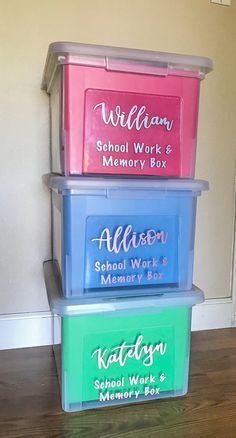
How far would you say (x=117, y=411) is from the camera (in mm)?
954

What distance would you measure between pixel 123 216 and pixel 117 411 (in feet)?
1.67

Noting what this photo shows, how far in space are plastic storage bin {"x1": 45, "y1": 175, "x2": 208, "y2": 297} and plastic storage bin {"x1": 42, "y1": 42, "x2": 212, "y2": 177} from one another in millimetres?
51

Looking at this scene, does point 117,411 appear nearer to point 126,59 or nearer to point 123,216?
point 123,216

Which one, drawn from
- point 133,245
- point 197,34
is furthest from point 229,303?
point 197,34

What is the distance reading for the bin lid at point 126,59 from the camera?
0.83 meters

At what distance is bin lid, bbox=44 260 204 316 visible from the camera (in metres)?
0.89

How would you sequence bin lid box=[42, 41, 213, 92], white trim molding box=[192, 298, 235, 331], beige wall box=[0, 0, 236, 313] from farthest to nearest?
white trim molding box=[192, 298, 235, 331], beige wall box=[0, 0, 236, 313], bin lid box=[42, 41, 213, 92]

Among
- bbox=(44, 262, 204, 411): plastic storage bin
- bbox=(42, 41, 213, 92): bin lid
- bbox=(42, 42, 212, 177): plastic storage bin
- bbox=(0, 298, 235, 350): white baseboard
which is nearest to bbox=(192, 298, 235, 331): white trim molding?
bbox=(44, 262, 204, 411): plastic storage bin

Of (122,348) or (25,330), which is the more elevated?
(122,348)

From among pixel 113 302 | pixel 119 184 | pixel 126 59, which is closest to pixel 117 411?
pixel 113 302

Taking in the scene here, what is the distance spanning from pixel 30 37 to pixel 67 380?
1027 millimetres

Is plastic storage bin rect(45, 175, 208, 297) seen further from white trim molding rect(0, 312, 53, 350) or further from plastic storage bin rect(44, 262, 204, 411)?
white trim molding rect(0, 312, 53, 350)

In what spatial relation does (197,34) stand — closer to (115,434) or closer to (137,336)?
(137,336)

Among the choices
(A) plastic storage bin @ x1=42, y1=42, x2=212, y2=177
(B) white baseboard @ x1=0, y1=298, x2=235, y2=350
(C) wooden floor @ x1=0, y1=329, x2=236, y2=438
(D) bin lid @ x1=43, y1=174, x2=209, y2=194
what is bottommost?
(C) wooden floor @ x1=0, y1=329, x2=236, y2=438
